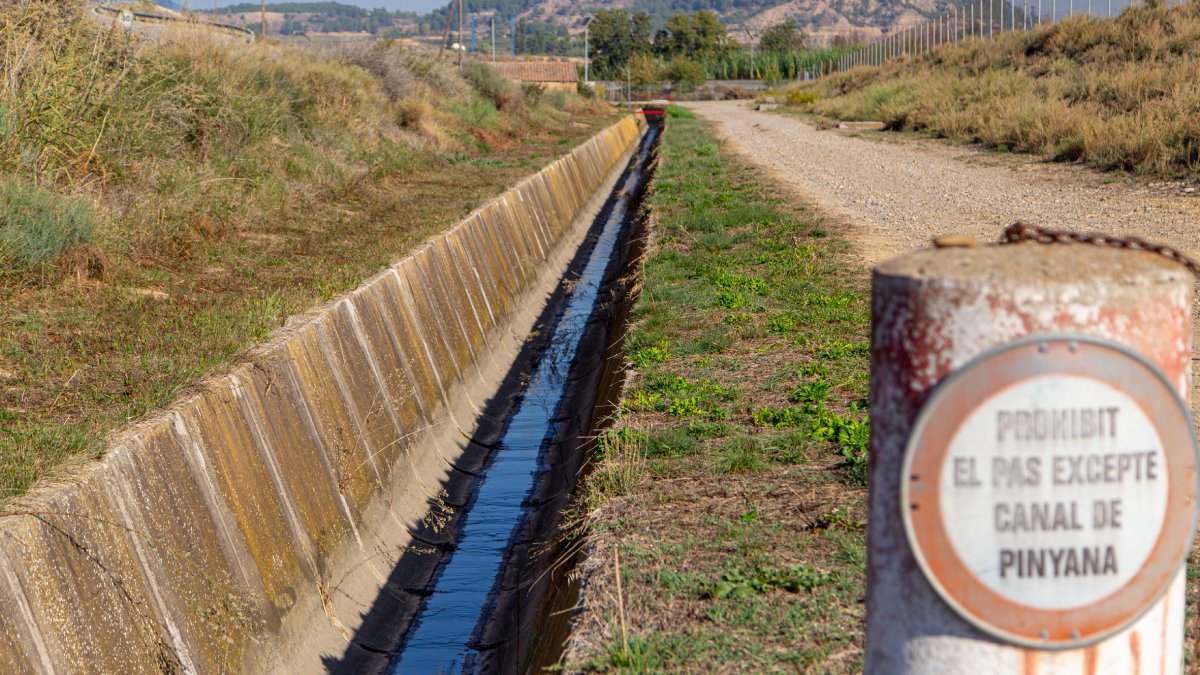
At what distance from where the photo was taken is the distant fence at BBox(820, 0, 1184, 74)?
123ft

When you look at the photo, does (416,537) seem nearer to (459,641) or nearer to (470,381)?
(459,641)

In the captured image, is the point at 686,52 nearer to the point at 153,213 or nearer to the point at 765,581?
the point at 153,213

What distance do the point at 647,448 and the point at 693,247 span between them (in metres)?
6.67

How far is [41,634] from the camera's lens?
4227mm

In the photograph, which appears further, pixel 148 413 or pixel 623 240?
pixel 623 240

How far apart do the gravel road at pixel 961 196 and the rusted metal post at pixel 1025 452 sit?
9230 mm

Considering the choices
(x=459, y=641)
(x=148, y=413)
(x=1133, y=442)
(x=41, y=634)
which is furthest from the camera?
(x=459, y=641)

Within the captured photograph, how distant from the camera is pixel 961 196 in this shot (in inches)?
679

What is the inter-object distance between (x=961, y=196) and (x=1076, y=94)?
37.6 ft

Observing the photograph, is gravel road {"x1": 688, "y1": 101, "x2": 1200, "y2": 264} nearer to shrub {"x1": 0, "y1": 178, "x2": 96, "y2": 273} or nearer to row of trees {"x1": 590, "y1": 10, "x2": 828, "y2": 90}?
shrub {"x1": 0, "y1": 178, "x2": 96, "y2": 273}

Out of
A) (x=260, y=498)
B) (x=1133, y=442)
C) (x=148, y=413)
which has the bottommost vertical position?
(x=260, y=498)

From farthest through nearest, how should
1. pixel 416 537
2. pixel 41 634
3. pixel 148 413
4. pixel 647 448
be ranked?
pixel 416 537
pixel 647 448
pixel 148 413
pixel 41 634

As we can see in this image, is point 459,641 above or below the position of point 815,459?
below

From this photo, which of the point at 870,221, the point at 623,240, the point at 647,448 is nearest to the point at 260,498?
the point at 647,448
